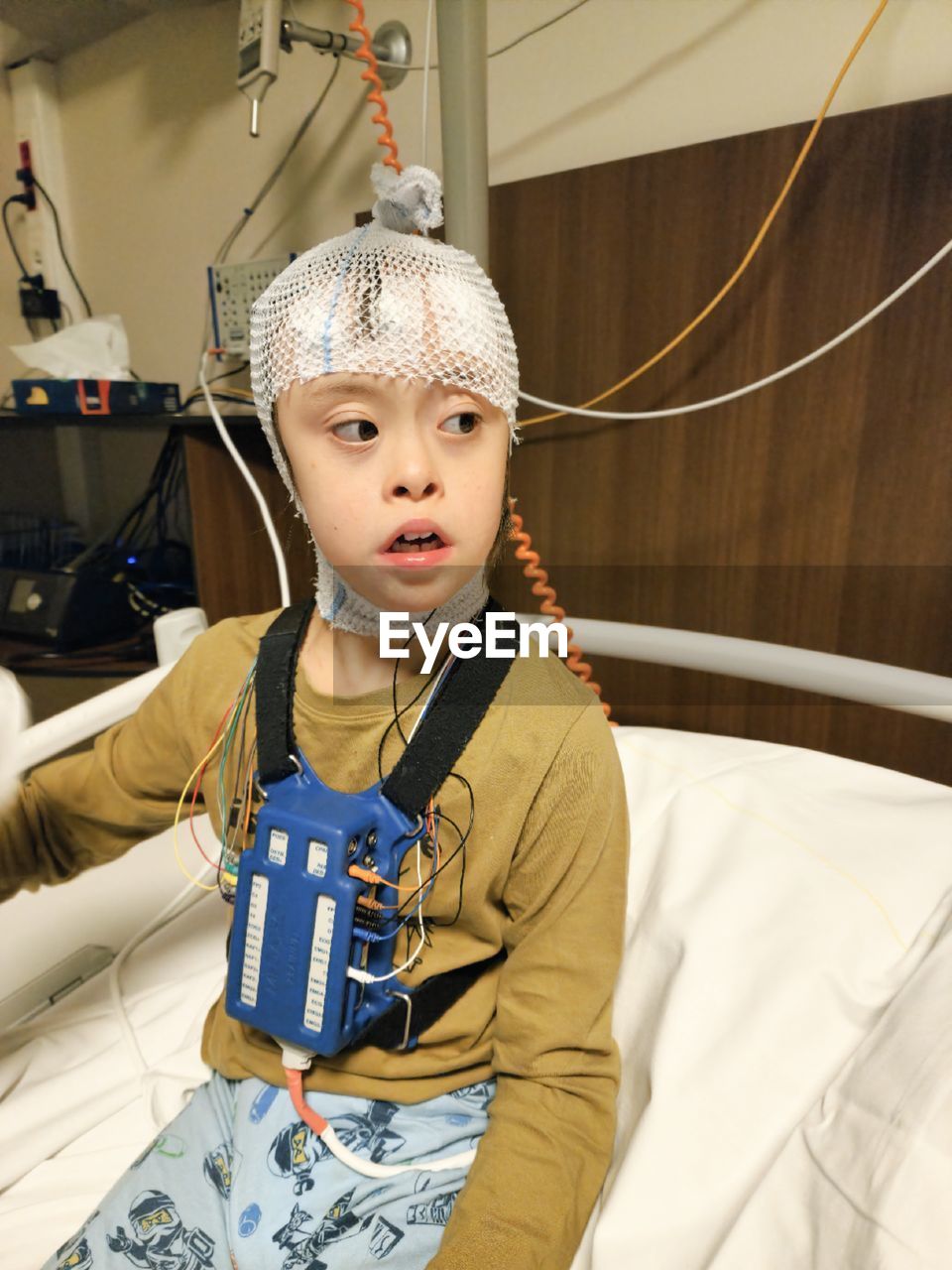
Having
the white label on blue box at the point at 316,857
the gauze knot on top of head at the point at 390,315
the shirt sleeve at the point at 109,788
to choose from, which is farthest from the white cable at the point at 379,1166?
the gauze knot on top of head at the point at 390,315

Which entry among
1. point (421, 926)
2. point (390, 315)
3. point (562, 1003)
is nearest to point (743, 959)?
point (562, 1003)

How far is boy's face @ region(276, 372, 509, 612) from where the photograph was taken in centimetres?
58

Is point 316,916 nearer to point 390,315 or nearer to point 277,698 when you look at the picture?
point 277,698

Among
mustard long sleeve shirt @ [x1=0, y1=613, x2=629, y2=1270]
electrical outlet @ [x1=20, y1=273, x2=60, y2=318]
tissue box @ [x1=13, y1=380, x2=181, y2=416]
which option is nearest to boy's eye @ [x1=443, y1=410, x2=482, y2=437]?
mustard long sleeve shirt @ [x1=0, y1=613, x2=629, y2=1270]

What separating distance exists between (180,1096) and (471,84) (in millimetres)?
1210

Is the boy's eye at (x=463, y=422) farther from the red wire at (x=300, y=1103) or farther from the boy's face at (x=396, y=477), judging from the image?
the red wire at (x=300, y=1103)

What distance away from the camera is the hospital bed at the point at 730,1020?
1.82ft

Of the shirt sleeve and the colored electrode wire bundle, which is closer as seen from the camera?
the colored electrode wire bundle

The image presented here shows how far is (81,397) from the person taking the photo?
163 centimetres

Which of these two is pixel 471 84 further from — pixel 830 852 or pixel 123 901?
pixel 123 901

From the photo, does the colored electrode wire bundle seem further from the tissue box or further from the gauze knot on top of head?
the tissue box

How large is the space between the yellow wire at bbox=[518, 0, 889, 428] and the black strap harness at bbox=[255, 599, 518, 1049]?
69 centimetres

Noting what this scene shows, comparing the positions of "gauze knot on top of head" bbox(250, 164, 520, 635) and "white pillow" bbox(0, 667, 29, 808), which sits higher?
"gauze knot on top of head" bbox(250, 164, 520, 635)

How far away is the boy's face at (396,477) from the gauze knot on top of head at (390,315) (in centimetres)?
1
